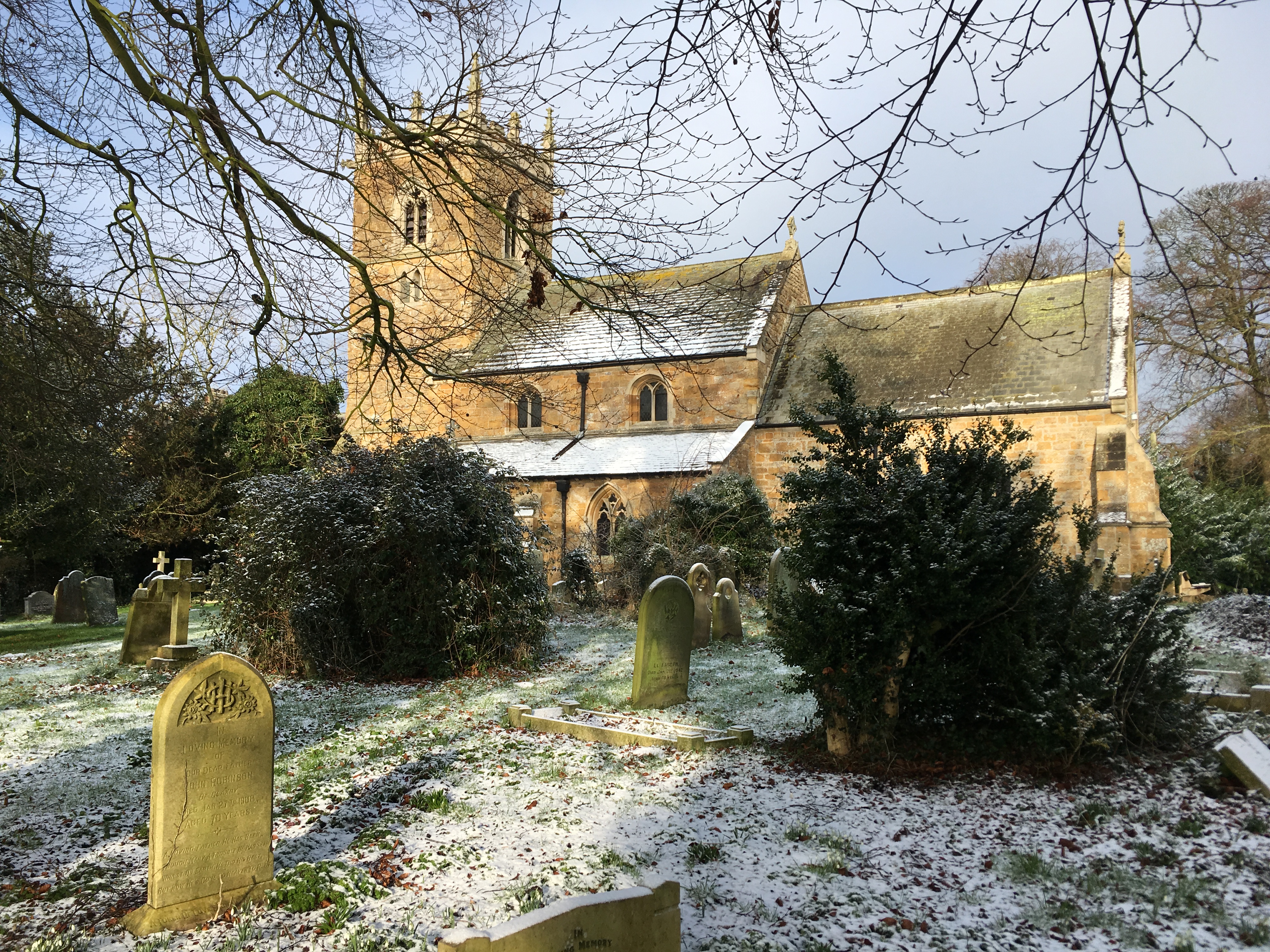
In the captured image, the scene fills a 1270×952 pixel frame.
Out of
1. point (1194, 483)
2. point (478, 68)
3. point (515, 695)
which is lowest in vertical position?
point (515, 695)

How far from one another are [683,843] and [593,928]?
1901 millimetres

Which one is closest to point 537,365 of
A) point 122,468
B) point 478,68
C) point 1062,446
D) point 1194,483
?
point 122,468

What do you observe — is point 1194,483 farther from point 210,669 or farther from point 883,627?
point 210,669

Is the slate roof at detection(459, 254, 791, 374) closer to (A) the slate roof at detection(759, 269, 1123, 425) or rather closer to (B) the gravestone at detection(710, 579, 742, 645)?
(A) the slate roof at detection(759, 269, 1123, 425)

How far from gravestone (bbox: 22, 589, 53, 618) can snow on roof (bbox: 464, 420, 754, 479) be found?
32.5ft

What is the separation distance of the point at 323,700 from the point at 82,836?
3.70 meters

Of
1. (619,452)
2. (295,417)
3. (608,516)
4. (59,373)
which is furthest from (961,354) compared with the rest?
(59,373)

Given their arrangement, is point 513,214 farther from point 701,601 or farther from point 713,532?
point 713,532

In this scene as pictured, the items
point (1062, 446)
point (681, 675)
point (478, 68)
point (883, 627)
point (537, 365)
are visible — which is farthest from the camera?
point (537, 365)

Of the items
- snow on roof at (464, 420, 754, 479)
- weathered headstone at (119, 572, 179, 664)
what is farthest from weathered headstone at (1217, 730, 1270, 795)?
snow on roof at (464, 420, 754, 479)

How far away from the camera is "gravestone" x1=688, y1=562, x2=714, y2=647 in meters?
12.2

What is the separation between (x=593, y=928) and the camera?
9.59ft

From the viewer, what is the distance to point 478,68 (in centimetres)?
529

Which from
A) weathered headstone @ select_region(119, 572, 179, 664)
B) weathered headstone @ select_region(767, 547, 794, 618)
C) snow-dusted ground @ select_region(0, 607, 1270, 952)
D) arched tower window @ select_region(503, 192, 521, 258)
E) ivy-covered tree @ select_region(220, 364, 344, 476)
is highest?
arched tower window @ select_region(503, 192, 521, 258)
